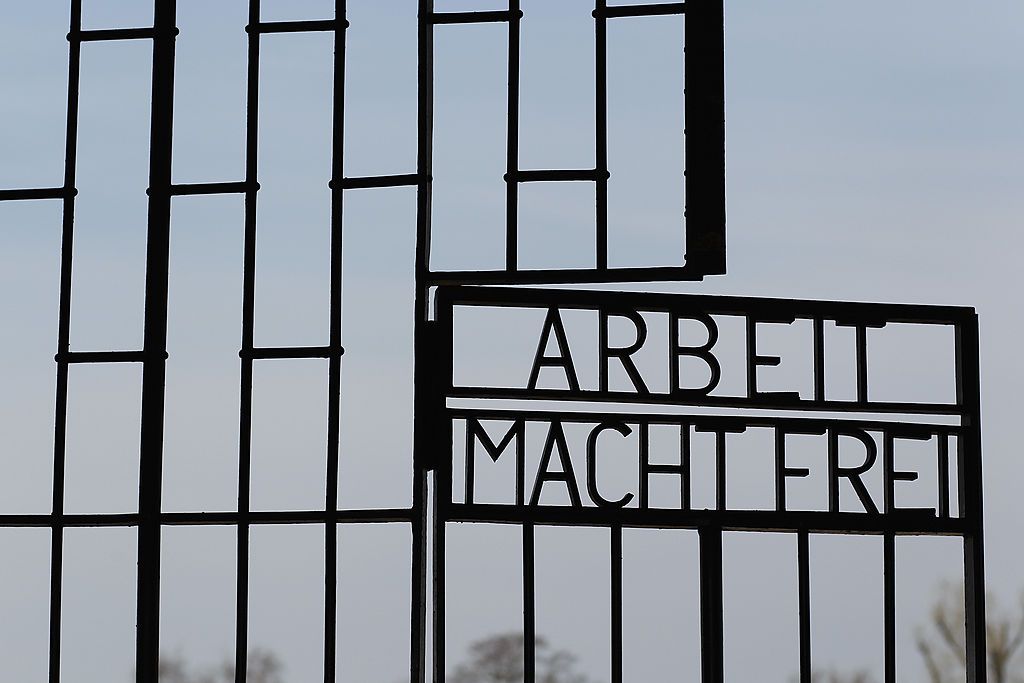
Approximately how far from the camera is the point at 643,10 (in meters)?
5.32

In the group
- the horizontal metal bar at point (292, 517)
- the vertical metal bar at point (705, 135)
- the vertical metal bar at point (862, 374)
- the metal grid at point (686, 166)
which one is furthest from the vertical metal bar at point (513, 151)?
the vertical metal bar at point (862, 374)

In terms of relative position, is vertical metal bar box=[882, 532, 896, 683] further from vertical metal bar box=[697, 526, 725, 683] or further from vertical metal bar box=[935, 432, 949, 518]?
vertical metal bar box=[697, 526, 725, 683]

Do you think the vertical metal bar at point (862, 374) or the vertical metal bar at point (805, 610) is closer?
the vertical metal bar at point (805, 610)

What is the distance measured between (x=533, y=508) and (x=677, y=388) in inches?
25.4

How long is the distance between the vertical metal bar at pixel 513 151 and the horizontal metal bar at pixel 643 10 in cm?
29

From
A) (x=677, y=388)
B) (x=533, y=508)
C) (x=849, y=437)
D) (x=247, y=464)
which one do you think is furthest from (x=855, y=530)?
(x=247, y=464)

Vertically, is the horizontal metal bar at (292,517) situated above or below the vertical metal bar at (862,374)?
below

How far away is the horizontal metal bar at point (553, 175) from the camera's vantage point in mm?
5270

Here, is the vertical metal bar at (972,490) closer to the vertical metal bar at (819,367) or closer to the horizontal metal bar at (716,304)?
the horizontal metal bar at (716,304)

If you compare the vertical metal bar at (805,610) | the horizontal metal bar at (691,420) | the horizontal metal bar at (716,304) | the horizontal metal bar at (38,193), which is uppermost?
the horizontal metal bar at (38,193)

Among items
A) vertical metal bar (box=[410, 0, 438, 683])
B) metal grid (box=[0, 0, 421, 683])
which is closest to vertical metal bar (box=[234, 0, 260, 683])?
metal grid (box=[0, 0, 421, 683])

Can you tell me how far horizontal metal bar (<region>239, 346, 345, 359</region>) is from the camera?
17.5 feet

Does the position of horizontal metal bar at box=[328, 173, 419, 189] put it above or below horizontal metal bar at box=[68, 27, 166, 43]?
below

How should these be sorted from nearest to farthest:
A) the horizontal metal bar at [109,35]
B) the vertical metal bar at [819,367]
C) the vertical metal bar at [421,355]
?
the vertical metal bar at [421,355] < the vertical metal bar at [819,367] < the horizontal metal bar at [109,35]
